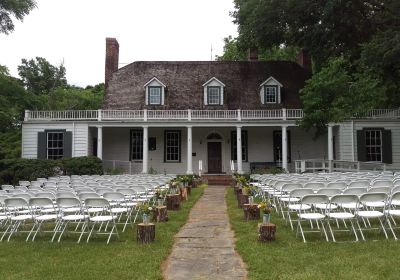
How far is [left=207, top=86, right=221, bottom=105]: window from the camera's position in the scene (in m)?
30.5

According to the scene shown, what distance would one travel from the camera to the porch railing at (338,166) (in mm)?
22031

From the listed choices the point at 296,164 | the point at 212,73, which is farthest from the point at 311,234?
the point at 212,73

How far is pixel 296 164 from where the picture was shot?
26938 mm

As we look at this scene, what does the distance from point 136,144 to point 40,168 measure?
7.83 m

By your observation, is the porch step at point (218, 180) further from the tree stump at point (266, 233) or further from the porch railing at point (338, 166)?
the tree stump at point (266, 233)

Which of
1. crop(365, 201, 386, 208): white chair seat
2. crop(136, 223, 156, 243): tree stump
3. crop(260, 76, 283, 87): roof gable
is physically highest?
crop(260, 76, 283, 87): roof gable

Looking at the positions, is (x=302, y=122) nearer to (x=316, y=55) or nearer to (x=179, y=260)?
(x=316, y=55)

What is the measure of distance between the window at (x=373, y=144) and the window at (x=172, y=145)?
39.0 feet

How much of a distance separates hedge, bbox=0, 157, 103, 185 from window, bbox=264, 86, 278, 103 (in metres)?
12.2

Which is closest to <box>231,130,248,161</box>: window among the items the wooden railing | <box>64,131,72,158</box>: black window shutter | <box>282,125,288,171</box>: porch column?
the wooden railing

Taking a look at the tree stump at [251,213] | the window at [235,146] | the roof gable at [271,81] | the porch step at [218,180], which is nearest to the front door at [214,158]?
the window at [235,146]

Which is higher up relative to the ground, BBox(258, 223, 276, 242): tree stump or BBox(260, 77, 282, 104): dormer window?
BBox(260, 77, 282, 104): dormer window

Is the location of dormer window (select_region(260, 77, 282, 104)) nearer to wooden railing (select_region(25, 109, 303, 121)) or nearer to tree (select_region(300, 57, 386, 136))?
wooden railing (select_region(25, 109, 303, 121))

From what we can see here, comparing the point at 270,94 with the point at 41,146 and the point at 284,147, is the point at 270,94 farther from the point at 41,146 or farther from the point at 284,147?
the point at 41,146
